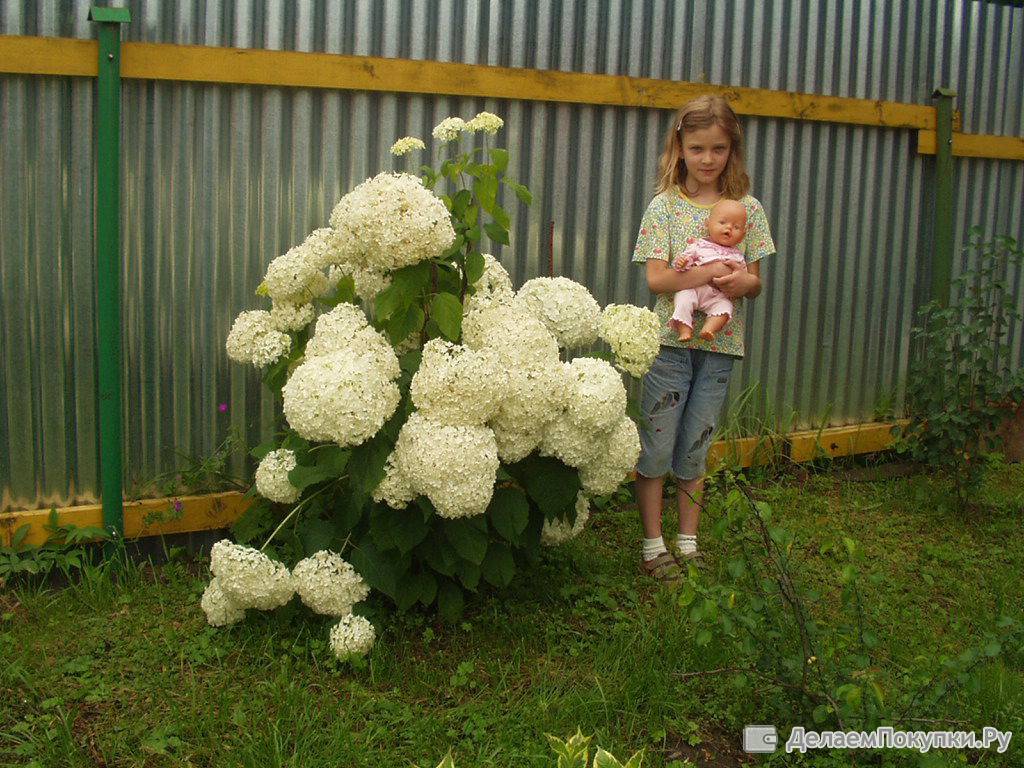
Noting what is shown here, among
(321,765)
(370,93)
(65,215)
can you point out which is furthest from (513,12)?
(321,765)

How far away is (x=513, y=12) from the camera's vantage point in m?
4.73

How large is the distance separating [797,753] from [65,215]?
3.03m

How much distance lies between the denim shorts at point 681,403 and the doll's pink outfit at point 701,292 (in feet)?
0.71

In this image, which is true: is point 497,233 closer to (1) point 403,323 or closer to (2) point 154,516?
(1) point 403,323

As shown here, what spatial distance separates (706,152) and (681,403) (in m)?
0.96

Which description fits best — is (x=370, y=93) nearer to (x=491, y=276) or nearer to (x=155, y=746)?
(x=491, y=276)

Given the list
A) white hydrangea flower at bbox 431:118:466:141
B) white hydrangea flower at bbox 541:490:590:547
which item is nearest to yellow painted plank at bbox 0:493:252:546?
white hydrangea flower at bbox 541:490:590:547

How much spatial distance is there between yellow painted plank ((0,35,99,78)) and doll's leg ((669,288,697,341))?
2218 millimetres

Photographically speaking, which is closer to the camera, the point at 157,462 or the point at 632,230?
the point at 157,462

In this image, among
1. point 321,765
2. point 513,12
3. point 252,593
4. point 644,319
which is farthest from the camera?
point 513,12

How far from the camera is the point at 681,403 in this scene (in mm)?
4445

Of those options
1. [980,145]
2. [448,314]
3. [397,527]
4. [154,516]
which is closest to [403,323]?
[448,314]

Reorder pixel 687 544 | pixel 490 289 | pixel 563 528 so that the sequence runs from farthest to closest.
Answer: pixel 687 544
pixel 563 528
pixel 490 289

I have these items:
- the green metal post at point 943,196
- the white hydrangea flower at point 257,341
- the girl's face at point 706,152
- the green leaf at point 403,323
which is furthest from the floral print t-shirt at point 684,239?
the green metal post at point 943,196
